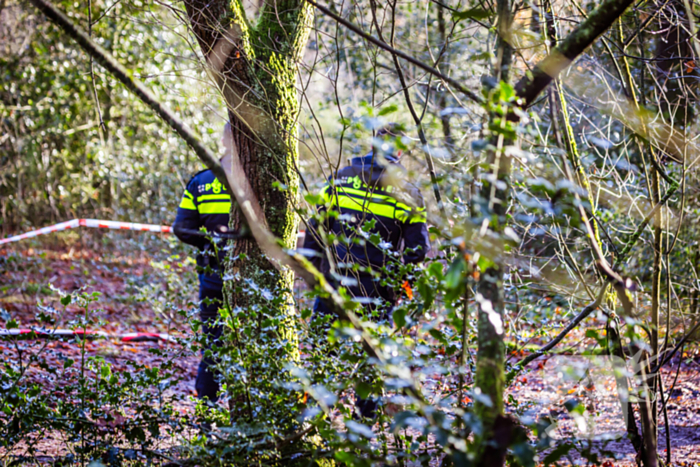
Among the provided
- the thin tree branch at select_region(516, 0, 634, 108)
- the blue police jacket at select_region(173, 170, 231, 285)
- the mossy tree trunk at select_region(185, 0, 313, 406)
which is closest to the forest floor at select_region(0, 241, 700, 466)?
the mossy tree trunk at select_region(185, 0, 313, 406)

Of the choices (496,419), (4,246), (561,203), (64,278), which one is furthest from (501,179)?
(4,246)

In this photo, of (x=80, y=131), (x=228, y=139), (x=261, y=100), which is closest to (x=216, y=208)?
(x=228, y=139)

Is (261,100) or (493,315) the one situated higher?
(261,100)

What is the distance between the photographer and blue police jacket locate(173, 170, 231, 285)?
15.8ft

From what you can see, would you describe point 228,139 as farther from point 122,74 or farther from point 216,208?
point 122,74

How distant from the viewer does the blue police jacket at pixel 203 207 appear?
4824mm

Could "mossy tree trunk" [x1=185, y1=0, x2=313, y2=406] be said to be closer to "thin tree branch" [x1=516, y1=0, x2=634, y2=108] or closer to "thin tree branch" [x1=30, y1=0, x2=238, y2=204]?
"thin tree branch" [x1=30, y1=0, x2=238, y2=204]

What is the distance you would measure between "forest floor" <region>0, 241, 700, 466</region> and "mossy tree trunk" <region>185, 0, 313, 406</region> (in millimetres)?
582

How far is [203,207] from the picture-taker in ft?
16.0

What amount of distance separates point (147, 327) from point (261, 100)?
5.73 metres

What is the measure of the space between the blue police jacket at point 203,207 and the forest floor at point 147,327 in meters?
0.71

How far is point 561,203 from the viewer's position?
1.62m

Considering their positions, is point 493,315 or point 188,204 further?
point 188,204

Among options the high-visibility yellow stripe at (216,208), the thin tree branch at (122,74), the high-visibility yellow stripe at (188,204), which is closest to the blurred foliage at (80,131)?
the high-visibility yellow stripe at (188,204)
